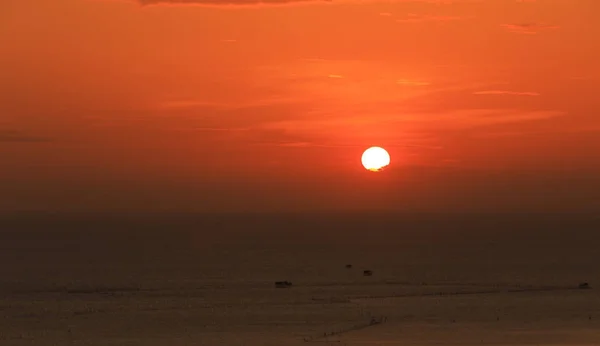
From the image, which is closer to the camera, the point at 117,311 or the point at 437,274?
the point at 117,311

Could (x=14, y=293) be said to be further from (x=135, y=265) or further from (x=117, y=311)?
(x=135, y=265)

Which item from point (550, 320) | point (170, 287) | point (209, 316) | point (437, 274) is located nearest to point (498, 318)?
point (550, 320)

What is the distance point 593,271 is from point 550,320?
8658 centimetres

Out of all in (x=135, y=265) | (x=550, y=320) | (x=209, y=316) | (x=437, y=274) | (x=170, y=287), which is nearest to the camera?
(x=550, y=320)

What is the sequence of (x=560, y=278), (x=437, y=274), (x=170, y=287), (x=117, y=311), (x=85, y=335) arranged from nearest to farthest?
(x=85, y=335)
(x=117, y=311)
(x=170, y=287)
(x=560, y=278)
(x=437, y=274)

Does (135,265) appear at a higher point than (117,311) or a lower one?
higher

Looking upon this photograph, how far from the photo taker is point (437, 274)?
149m

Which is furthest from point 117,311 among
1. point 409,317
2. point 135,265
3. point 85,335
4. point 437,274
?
point 135,265

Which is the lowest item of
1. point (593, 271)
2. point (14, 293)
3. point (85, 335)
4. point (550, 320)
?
point (85, 335)

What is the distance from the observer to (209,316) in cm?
8475

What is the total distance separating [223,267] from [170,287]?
51.2m

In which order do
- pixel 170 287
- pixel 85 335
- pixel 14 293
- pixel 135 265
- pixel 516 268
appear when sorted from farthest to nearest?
pixel 135 265, pixel 516 268, pixel 170 287, pixel 14 293, pixel 85 335

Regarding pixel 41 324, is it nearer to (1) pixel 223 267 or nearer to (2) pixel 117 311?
(2) pixel 117 311

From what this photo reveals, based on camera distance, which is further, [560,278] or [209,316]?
[560,278]
